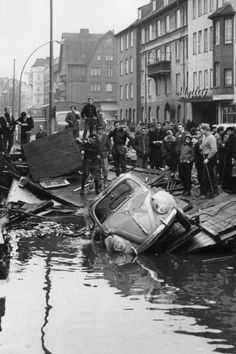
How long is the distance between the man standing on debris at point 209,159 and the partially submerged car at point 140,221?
21.6ft

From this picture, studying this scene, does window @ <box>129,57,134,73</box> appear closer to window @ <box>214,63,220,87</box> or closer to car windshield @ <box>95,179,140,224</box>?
window @ <box>214,63,220,87</box>

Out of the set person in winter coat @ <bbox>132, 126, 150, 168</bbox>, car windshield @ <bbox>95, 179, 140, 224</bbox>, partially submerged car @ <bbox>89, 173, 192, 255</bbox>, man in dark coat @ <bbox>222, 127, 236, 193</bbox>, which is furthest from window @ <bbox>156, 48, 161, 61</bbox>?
partially submerged car @ <bbox>89, 173, 192, 255</bbox>

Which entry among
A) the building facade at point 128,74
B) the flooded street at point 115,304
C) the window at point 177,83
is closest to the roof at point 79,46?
the building facade at point 128,74

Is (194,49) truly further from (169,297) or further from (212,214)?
(169,297)

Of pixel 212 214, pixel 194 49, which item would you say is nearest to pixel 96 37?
pixel 194 49

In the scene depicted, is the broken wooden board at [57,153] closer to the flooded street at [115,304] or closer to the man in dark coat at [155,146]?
the man in dark coat at [155,146]

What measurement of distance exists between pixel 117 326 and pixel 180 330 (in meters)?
0.74

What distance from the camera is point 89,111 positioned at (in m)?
28.8

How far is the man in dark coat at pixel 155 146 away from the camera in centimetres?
2729

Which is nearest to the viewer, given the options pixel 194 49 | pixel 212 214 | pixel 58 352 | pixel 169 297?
pixel 58 352

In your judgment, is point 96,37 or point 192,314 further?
point 96,37

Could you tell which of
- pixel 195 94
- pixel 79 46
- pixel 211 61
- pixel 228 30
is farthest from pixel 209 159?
pixel 79 46

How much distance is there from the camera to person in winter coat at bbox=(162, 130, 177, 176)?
24953 millimetres

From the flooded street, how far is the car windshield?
896 mm
